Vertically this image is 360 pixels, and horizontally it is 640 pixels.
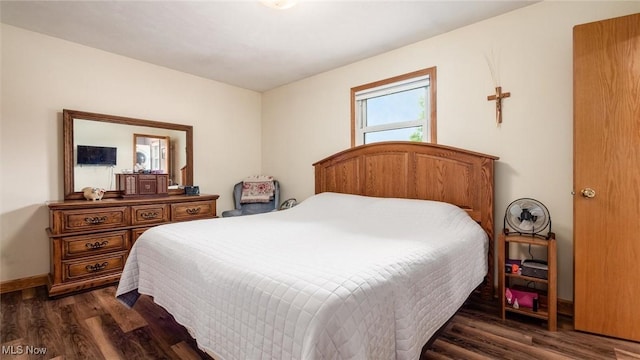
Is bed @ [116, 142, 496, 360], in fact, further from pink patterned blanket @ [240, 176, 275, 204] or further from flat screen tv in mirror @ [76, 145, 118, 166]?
flat screen tv in mirror @ [76, 145, 118, 166]

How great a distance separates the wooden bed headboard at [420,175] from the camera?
2389 mm

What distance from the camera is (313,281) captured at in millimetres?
1106

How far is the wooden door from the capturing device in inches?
70.0

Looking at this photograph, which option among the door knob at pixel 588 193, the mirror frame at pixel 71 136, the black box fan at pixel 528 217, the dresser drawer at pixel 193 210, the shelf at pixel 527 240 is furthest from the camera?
the dresser drawer at pixel 193 210

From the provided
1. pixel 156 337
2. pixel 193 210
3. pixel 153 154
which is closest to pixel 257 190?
pixel 193 210

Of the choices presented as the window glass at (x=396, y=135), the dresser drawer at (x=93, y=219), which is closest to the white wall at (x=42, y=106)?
the dresser drawer at (x=93, y=219)

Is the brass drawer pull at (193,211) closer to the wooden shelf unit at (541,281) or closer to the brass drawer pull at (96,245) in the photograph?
the brass drawer pull at (96,245)

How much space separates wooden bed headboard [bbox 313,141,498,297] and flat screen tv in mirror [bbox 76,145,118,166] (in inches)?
90.8

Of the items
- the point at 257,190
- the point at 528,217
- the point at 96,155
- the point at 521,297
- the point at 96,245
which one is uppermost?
the point at 96,155

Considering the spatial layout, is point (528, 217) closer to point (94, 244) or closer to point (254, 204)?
point (254, 204)

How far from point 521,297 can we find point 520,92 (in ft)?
5.10

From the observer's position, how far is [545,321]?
2035 millimetres

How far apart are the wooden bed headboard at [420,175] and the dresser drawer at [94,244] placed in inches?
85.1

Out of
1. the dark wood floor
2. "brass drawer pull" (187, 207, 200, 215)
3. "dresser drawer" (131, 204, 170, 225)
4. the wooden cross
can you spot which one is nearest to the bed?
the dark wood floor
